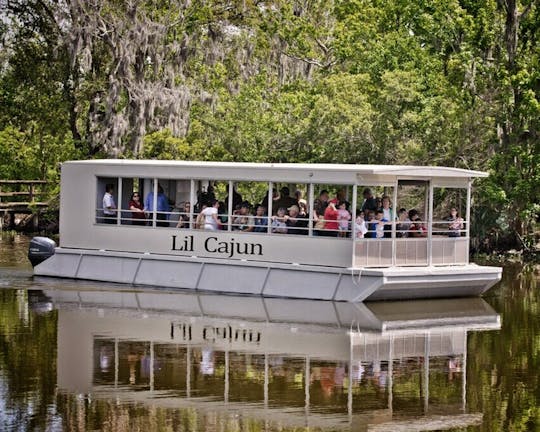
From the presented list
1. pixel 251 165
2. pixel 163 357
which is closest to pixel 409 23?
pixel 251 165

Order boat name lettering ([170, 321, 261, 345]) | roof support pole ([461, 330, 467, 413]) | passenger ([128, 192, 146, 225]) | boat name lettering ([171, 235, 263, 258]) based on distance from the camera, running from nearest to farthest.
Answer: roof support pole ([461, 330, 467, 413]), boat name lettering ([170, 321, 261, 345]), boat name lettering ([171, 235, 263, 258]), passenger ([128, 192, 146, 225])

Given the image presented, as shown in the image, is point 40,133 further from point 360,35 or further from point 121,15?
point 360,35

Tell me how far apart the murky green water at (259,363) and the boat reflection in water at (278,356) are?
29 millimetres

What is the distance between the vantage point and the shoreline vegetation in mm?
41969

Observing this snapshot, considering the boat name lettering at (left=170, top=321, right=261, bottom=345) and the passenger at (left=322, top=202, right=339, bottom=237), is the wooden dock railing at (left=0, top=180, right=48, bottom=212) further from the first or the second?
the boat name lettering at (left=170, top=321, right=261, bottom=345)

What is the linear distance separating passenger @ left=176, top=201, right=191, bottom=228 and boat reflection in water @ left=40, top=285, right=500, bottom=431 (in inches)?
81.4

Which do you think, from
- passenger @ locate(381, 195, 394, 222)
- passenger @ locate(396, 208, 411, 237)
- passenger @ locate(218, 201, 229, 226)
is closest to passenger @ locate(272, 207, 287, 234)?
passenger @ locate(218, 201, 229, 226)

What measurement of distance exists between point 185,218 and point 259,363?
36.1ft

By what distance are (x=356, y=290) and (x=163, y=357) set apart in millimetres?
7625

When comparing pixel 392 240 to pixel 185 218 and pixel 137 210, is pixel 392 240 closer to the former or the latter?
pixel 185 218

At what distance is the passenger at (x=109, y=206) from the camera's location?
3044cm

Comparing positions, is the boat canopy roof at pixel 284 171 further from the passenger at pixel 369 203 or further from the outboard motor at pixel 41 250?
the outboard motor at pixel 41 250

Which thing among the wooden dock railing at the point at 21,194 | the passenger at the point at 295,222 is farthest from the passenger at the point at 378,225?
the wooden dock railing at the point at 21,194

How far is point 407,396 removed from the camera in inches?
663
